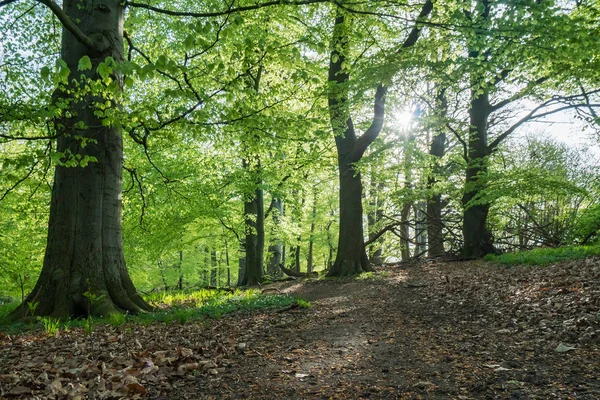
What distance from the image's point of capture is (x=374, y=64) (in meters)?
8.92

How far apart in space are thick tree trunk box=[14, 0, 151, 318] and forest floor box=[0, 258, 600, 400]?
4.68 ft

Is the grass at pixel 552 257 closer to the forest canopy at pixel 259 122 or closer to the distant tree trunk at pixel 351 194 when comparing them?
the forest canopy at pixel 259 122

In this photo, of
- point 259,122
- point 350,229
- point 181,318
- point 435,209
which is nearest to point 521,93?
point 435,209

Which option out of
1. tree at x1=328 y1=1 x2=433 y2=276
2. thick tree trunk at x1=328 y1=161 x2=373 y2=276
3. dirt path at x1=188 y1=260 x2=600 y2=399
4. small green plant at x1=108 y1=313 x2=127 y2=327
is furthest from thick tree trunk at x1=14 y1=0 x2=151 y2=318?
thick tree trunk at x1=328 y1=161 x2=373 y2=276

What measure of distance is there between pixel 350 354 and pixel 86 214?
4.91 meters

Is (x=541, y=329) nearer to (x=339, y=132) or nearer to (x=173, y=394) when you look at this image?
(x=173, y=394)

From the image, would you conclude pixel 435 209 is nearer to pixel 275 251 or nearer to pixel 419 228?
pixel 419 228

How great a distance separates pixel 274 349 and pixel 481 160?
9668 millimetres

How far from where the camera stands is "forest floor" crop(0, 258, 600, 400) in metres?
2.72

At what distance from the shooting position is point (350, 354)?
3740 mm

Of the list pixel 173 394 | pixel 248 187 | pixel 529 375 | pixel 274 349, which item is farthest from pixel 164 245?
pixel 529 375

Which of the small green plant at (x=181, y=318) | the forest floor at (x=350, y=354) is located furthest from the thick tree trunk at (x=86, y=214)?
the forest floor at (x=350, y=354)

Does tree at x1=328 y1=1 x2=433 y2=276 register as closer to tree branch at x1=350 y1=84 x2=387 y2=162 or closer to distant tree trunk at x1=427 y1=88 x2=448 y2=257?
tree branch at x1=350 y1=84 x2=387 y2=162

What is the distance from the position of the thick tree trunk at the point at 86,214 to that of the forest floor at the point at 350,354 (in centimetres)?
143
